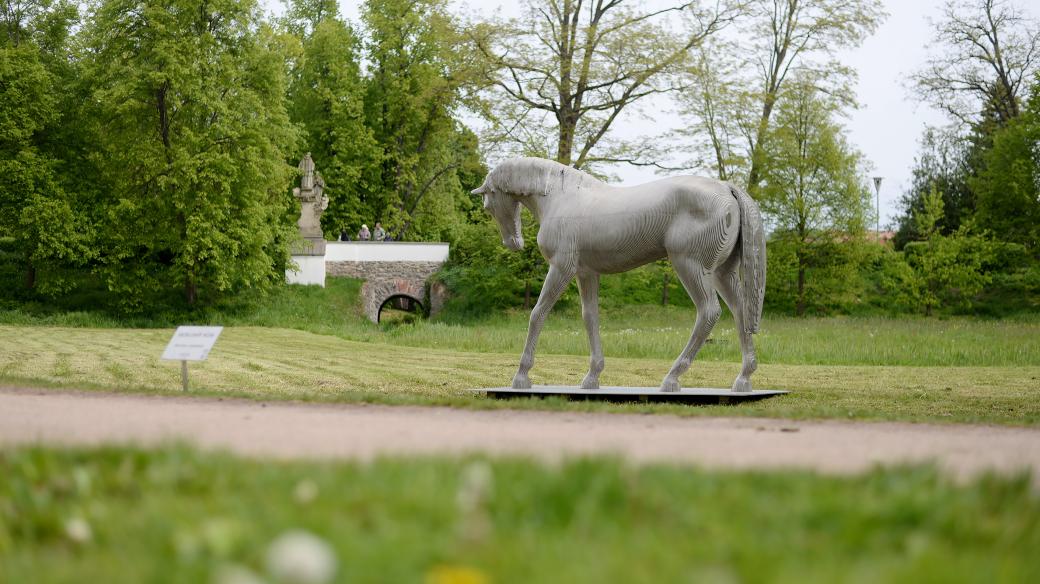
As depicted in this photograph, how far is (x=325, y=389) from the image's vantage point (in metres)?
14.0

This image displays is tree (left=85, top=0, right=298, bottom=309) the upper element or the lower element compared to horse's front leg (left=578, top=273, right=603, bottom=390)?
upper

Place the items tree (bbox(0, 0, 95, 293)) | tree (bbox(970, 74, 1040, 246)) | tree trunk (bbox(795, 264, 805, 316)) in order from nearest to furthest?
tree (bbox(0, 0, 95, 293)), tree trunk (bbox(795, 264, 805, 316)), tree (bbox(970, 74, 1040, 246))

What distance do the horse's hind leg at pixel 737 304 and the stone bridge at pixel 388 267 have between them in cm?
2854

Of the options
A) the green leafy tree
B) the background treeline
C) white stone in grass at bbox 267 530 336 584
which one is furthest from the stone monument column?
white stone in grass at bbox 267 530 336 584

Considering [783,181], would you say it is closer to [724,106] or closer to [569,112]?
[724,106]

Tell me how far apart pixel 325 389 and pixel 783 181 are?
28846mm

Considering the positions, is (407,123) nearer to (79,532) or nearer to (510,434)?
(510,434)

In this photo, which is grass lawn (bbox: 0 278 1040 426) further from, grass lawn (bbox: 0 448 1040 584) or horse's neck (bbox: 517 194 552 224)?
grass lawn (bbox: 0 448 1040 584)

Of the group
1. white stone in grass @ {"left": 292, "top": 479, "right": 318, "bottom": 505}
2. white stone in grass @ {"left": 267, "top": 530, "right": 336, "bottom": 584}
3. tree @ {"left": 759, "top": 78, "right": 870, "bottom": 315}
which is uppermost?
tree @ {"left": 759, "top": 78, "right": 870, "bottom": 315}

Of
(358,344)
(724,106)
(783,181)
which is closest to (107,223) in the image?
(358,344)

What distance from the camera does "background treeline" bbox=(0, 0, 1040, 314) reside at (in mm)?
34125

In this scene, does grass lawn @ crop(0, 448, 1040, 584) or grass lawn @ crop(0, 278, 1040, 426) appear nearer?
grass lawn @ crop(0, 448, 1040, 584)

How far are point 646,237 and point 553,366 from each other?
6854 millimetres

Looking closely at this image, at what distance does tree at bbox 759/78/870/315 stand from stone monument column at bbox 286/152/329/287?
637 inches
